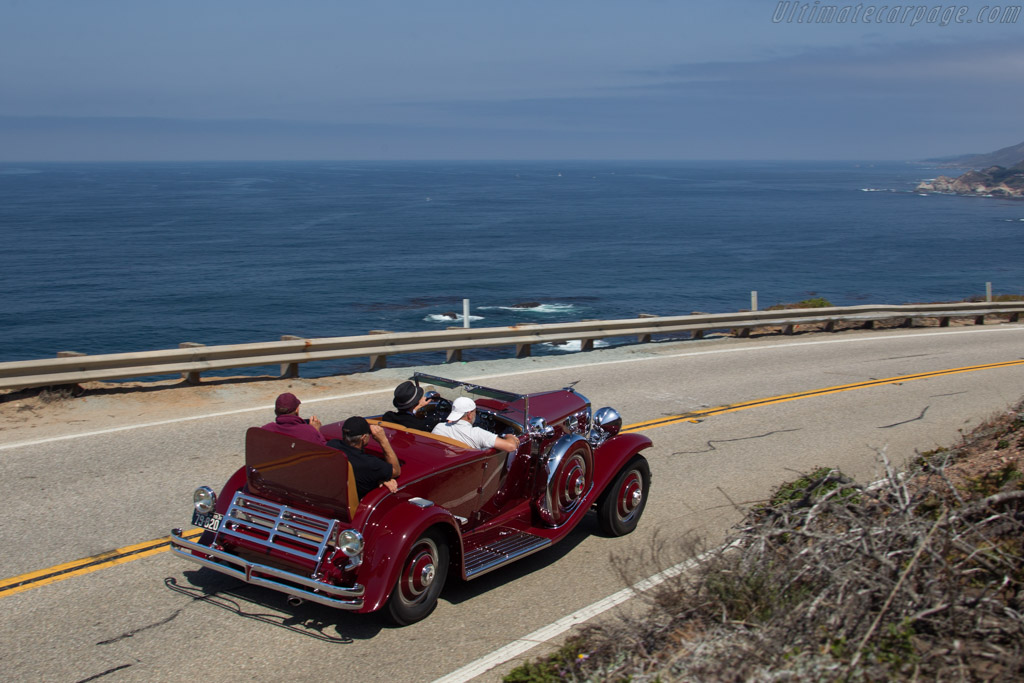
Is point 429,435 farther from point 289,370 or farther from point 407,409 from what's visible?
point 289,370

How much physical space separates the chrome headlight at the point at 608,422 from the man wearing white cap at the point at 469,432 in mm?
1189

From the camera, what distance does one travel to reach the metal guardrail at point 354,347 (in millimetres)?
10797

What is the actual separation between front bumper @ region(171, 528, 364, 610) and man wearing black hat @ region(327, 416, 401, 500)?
656 mm

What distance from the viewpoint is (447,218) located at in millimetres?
106812

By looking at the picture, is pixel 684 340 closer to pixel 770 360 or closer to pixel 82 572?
pixel 770 360

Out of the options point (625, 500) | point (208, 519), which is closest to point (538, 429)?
point (625, 500)

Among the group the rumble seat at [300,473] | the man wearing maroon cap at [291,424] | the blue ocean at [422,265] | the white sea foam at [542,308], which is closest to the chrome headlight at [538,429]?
the man wearing maroon cap at [291,424]

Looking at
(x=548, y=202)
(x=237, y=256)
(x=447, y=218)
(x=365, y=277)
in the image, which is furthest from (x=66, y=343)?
(x=548, y=202)

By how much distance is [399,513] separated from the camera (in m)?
5.56

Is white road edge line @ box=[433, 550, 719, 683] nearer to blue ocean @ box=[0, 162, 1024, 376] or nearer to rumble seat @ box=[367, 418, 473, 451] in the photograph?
rumble seat @ box=[367, 418, 473, 451]

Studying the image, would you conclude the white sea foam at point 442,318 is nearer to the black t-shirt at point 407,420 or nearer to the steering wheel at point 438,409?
the steering wheel at point 438,409

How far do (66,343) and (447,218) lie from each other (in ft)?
233

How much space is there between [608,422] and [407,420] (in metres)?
1.86

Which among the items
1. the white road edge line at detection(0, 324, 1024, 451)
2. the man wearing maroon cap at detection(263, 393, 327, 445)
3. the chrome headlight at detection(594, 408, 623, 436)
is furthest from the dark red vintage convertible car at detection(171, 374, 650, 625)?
the white road edge line at detection(0, 324, 1024, 451)
